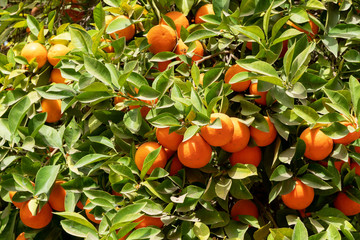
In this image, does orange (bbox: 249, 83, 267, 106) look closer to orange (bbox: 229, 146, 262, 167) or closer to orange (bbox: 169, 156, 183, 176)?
Result: orange (bbox: 229, 146, 262, 167)

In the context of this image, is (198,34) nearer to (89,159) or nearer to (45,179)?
(89,159)

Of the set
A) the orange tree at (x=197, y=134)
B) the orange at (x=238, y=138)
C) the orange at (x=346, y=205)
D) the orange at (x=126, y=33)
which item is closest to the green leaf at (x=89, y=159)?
the orange tree at (x=197, y=134)

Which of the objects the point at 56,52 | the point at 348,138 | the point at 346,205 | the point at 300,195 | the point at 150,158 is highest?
the point at 56,52

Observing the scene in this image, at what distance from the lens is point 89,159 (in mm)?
1182

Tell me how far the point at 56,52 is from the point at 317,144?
37.7 inches

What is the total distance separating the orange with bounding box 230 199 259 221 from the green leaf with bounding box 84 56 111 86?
1.86 feet

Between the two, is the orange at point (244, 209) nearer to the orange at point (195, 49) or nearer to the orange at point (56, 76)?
the orange at point (195, 49)

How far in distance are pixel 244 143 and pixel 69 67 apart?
629mm

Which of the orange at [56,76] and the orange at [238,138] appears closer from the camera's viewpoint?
the orange at [238,138]

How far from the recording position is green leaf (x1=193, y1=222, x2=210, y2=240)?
3.59ft

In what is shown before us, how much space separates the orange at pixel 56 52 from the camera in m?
1.48

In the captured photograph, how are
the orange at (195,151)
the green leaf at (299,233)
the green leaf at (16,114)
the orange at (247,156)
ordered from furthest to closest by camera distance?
the green leaf at (16,114) → the orange at (247,156) → the orange at (195,151) → the green leaf at (299,233)

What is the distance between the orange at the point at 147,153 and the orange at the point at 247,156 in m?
0.21

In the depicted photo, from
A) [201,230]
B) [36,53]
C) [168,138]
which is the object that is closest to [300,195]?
[201,230]
